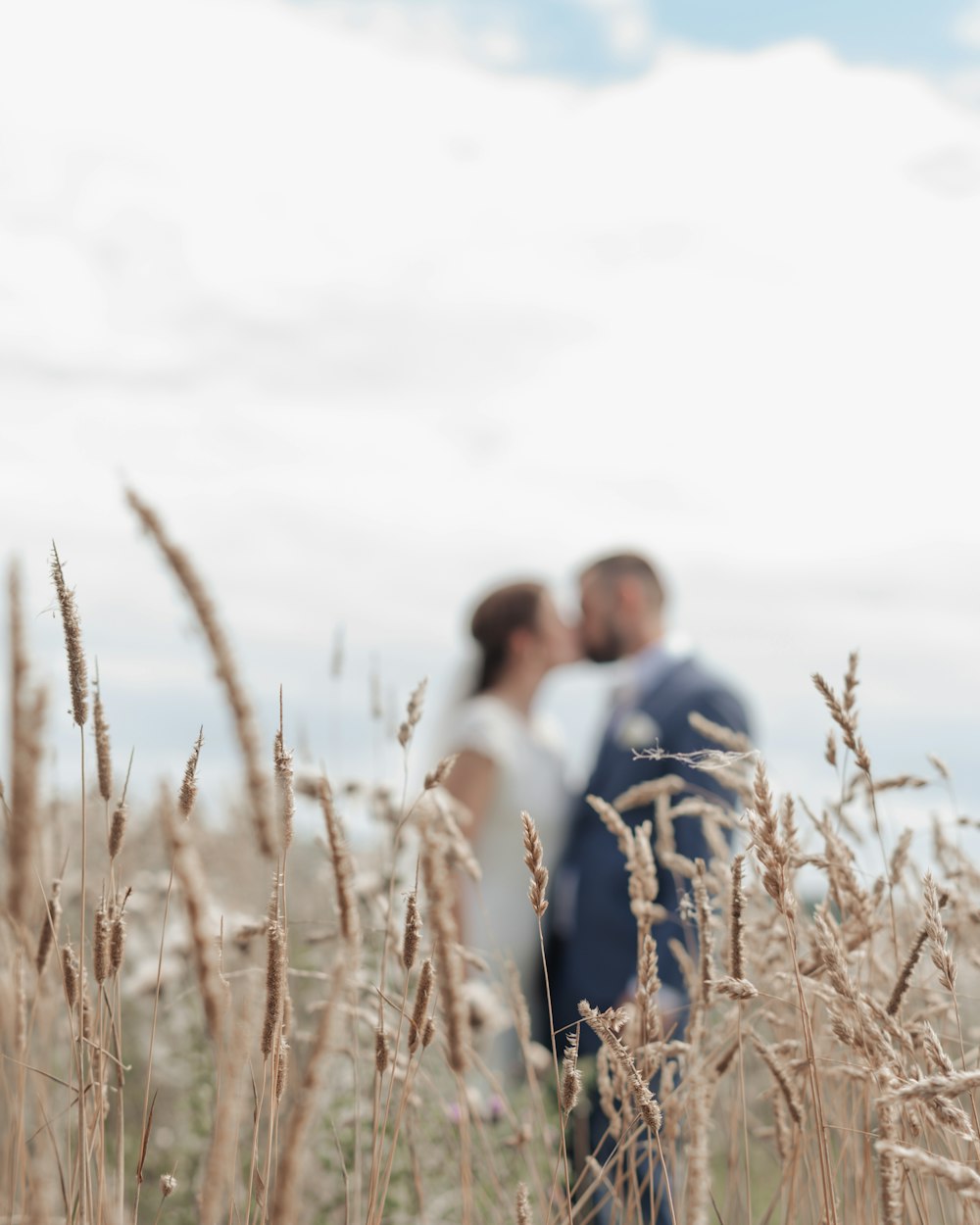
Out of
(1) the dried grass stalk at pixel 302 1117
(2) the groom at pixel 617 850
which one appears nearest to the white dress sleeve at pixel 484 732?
(2) the groom at pixel 617 850

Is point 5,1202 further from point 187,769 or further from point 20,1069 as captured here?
point 187,769

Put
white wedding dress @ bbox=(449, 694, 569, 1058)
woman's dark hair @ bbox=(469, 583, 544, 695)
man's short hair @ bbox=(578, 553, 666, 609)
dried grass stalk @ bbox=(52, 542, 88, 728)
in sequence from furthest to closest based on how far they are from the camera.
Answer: woman's dark hair @ bbox=(469, 583, 544, 695)
man's short hair @ bbox=(578, 553, 666, 609)
white wedding dress @ bbox=(449, 694, 569, 1058)
dried grass stalk @ bbox=(52, 542, 88, 728)

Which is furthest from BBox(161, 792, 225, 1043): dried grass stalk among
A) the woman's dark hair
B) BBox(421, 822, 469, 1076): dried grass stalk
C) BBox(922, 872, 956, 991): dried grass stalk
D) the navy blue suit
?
the woman's dark hair

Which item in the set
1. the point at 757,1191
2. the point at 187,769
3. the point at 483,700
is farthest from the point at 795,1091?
the point at 483,700

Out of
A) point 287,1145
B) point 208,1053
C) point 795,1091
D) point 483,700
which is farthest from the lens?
point 483,700

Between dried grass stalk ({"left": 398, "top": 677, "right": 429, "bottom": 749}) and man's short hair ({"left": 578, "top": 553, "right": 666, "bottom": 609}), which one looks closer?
dried grass stalk ({"left": 398, "top": 677, "right": 429, "bottom": 749})

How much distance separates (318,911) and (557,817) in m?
0.98

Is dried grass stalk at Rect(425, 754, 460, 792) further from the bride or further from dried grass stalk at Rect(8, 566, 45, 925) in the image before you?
the bride

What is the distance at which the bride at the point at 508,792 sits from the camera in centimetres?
462

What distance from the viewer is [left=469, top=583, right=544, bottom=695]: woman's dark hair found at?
5.45 meters

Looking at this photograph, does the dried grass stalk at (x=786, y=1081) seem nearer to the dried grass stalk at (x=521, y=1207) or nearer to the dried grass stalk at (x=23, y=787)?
the dried grass stalk at (x=521, y=1207)

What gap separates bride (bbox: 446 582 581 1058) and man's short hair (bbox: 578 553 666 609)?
1.16ft

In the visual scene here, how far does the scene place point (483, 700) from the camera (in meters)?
5.15

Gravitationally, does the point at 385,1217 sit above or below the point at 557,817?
below
